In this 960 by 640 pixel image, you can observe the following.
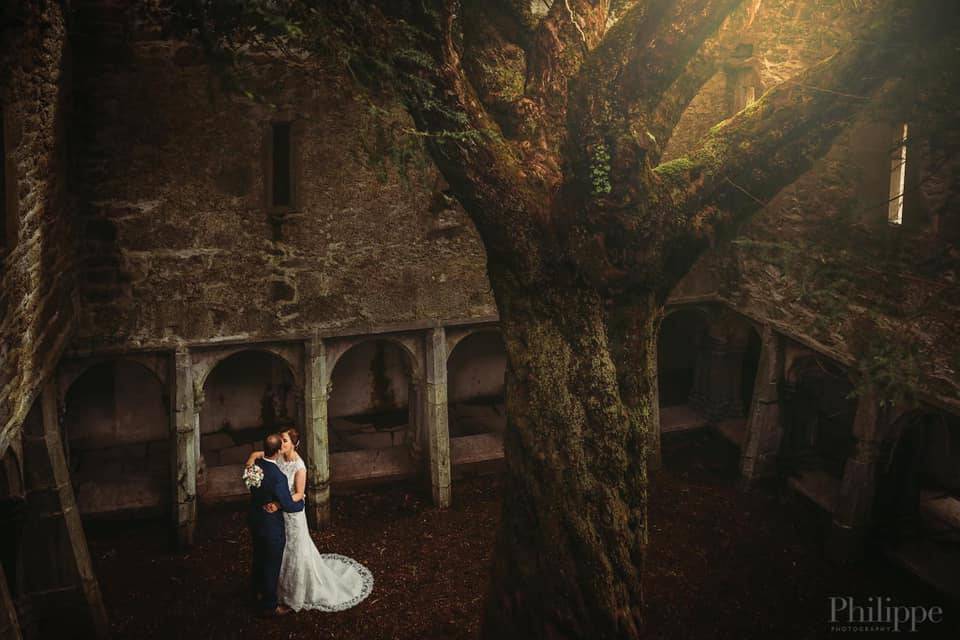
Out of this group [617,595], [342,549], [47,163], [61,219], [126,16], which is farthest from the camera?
[342,549]

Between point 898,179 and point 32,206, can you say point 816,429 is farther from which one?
point 32,206

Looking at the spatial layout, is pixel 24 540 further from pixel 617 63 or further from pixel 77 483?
pixel 617 63

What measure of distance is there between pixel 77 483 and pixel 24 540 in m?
2.73

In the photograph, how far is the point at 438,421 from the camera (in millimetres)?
10109

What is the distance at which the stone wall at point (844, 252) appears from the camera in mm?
Result: 7188

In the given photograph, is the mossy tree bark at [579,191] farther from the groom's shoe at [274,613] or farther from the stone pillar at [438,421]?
the stone pillar at [438,421]

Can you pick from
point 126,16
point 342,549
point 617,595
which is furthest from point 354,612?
point 126,16

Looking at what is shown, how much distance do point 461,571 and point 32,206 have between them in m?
5.59

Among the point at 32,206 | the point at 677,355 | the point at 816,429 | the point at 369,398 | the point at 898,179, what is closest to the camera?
the point at 32,206

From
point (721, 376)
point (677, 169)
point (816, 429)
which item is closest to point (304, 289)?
point (677, 169)

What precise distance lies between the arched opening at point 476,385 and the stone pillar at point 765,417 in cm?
380

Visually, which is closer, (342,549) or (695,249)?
(695,249)

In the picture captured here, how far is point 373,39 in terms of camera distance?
4598mm

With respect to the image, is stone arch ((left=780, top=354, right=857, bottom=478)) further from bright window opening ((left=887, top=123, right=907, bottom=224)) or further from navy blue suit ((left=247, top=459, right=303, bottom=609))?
navy blue suit ((left=247, top=459, right=303, bottom=609))
